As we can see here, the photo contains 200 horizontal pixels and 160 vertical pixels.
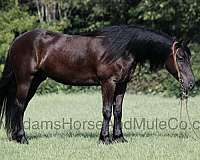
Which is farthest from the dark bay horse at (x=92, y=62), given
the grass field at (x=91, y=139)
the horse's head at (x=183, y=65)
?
the grass field at (x=91, y=139)

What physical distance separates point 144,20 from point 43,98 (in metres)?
7.44

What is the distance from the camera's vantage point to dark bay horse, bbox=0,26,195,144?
8.38 m

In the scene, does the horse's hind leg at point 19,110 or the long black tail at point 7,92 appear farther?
the long black tail at point 7,92

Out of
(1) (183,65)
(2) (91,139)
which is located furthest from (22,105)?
(1) (183,65)

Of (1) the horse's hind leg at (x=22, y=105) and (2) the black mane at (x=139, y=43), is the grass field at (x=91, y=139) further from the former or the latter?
(2) the black mane at (x=139, y=43)

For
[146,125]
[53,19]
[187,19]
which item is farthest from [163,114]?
[53,19]

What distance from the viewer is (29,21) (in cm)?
2248

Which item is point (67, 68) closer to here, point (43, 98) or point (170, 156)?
point (170, 156)

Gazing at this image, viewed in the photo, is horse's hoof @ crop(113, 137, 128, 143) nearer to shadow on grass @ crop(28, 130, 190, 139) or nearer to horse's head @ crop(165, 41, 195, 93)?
shadow on grass @ crop(28, 130, 190, 139)

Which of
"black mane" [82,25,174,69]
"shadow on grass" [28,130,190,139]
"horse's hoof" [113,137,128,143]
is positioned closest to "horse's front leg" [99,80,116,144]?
"horse's hoof" [113,137,128,143]

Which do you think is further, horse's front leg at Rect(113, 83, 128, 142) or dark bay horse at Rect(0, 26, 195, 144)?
horse's front leg at Rect(113, 83, 128, 142)

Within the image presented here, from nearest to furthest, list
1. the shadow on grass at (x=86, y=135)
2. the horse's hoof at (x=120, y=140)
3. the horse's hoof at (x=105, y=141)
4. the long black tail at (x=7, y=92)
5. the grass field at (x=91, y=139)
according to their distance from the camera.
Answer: the grass field at (x=91, y=139) < the horse's hoof at (x=105, y=141) < the horse's hoof at (x=120, y=140) < the long black tail at (x=7, y=92) < the shadow on grass at (x=86, y=135)

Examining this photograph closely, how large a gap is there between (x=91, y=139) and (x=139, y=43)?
178 centimetres

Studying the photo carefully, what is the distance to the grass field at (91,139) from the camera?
7281 millimetres
